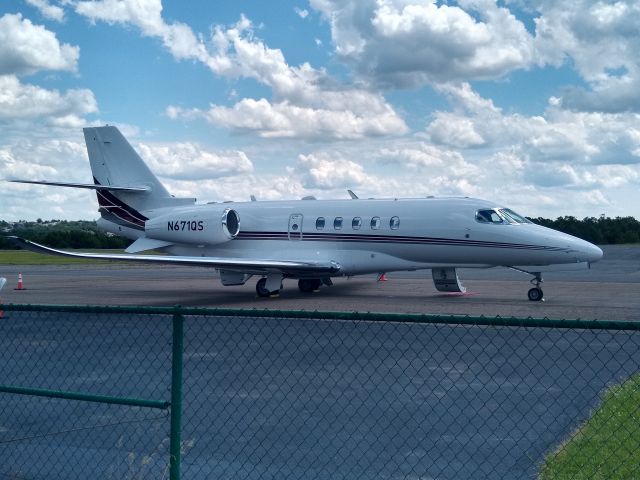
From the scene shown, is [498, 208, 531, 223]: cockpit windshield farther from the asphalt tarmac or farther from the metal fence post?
the metal fence post

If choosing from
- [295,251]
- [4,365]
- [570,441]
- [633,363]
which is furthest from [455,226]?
[570,441]

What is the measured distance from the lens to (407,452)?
22.7 feet

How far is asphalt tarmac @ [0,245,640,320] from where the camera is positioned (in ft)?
60.8

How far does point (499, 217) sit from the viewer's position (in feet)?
67.2

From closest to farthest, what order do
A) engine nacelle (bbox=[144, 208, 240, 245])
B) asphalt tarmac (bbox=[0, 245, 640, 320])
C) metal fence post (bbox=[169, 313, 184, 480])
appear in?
1. metal fence post (bbox=[169, 313, 184, 480])
2. asphalt tarmac (bbox=[0, 245, 640, 320])
3. engine nacelle (bbox=[144, 208, 240, 245])

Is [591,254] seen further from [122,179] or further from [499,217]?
[122,179]

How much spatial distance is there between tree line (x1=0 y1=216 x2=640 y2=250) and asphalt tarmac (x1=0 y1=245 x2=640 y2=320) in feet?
68.4

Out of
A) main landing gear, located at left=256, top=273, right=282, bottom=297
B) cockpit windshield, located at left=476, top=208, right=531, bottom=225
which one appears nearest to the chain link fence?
cockpit windshield, located at left=476, top=208, right=531, bottom=225

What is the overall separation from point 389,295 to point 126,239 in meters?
33.5

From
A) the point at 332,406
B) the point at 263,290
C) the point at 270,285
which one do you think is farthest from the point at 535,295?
the point at 332,406

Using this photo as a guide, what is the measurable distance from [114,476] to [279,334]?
787 centimetres

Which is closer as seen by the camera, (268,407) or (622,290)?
(268,407)

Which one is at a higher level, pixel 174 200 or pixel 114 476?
pixel 174 200

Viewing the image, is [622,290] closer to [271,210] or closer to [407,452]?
[271,210]
